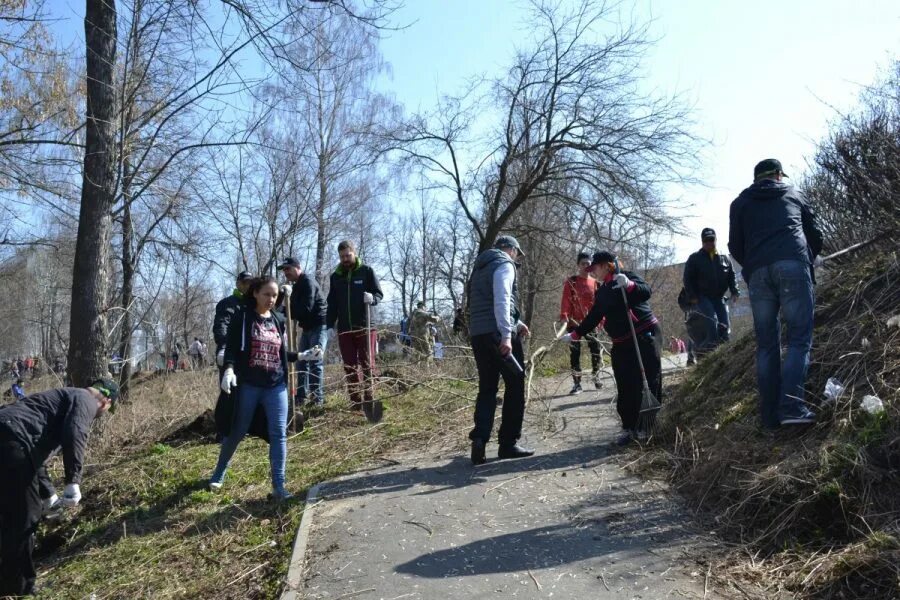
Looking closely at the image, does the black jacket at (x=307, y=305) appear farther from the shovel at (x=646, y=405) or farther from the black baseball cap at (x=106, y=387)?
the shovel at (x=646, y=405)

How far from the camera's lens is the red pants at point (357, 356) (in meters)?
8.34

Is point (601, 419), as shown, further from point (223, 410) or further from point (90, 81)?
point (90, 81)

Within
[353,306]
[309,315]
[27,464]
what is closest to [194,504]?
[27,464]

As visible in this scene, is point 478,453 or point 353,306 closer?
point 478,453

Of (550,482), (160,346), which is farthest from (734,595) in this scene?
(160,346)

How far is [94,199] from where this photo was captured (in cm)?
920

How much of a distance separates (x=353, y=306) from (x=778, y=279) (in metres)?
5.29

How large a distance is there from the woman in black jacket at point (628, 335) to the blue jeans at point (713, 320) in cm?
292

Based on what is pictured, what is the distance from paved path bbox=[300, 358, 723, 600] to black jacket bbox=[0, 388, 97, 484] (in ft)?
6.34

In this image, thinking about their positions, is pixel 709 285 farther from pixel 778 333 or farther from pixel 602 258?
pixel 778 333

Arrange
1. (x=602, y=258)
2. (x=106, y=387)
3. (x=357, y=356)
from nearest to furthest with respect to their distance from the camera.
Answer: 1. (x=106, y=387)
2. (x=602, y=258)
3. (x=357, y=356)

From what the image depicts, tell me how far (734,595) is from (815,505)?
0.81 metres

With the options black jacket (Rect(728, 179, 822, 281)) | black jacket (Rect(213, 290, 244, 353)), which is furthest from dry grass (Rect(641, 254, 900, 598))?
black jacket (Rect(213, 290, 244, 353))

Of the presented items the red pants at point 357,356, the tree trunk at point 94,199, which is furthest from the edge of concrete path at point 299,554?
the tree trunk at point 94,199
